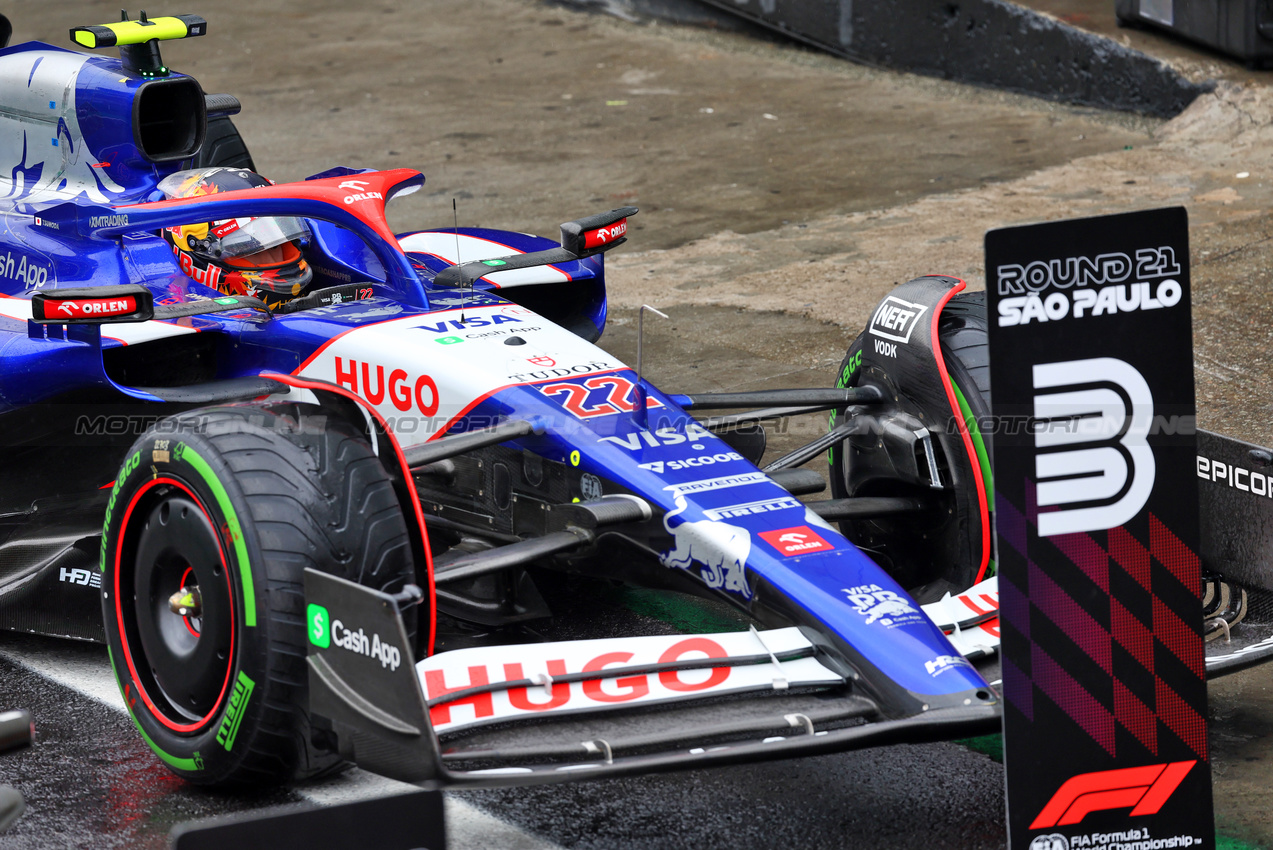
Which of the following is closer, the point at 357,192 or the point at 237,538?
the point at 237,538

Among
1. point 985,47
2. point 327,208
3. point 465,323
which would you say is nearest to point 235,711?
point 465,323

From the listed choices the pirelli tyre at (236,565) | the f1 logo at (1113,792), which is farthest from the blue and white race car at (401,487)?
the f1 logo at (1113,792)

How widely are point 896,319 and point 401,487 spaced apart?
174 cm

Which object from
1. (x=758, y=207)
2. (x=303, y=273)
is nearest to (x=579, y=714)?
(x=303, y=273)

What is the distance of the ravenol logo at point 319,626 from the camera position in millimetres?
3348

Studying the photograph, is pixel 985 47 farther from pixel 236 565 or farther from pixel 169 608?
pixel 236 565

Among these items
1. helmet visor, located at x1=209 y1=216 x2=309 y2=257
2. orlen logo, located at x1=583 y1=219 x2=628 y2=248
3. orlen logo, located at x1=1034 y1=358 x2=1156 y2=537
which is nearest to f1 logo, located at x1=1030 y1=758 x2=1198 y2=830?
orlen logo, located at x1=1034 y1=358 x2=1156 y2=537

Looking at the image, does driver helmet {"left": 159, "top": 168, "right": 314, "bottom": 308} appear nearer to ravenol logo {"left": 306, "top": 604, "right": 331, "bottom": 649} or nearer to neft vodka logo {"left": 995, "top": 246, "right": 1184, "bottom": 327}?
ravenol logo {"left": 306, "top": 604, "right": 331, "bottom": 649}

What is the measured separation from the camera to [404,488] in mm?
3758

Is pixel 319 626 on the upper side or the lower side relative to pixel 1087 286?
lower

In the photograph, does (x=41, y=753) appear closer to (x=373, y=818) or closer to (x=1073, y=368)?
(x=373, y=818)

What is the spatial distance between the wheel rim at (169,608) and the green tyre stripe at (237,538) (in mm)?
75

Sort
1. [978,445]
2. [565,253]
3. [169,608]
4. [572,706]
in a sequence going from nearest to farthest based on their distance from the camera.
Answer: [572,706] → [169,608] → [978,445] → [565,253]

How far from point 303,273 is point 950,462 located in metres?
2.33
